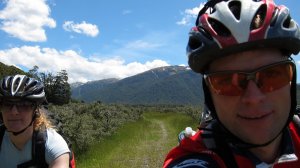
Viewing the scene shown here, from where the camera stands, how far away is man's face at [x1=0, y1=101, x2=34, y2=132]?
4.16 meters

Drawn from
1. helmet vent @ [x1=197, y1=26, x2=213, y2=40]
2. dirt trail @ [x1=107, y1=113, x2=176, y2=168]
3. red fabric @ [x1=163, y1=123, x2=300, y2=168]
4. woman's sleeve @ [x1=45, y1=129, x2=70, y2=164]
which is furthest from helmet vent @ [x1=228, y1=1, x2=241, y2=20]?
dirt trail @ [x1=107, y1=113, x2=176, y2=168]

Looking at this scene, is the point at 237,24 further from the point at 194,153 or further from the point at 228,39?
the point at 194,153

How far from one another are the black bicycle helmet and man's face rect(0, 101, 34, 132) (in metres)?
0.07

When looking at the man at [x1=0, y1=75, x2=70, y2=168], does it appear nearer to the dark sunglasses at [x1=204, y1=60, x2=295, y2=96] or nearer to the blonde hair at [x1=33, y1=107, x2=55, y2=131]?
the blonde hair at [x1=33, y1=107, x2=55, y2=131]

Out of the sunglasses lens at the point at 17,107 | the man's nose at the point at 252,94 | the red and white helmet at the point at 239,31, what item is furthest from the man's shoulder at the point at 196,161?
the sunglasses lens at the point at 17,107

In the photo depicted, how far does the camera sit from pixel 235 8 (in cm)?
212

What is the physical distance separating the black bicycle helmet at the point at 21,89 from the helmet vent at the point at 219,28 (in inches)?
111

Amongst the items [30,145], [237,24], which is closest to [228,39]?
[237,24]

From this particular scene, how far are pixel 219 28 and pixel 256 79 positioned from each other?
13.3 inches

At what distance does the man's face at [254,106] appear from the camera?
1.93 meters

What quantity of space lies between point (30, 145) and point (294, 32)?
2944 mm

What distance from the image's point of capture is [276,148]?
211 cm

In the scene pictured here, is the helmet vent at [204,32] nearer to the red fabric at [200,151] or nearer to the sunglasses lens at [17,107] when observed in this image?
the red fabric at [200,151]

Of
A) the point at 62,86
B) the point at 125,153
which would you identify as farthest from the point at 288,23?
the point at 62,86
